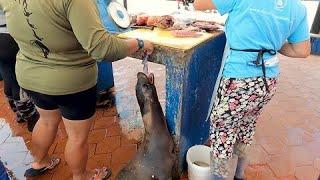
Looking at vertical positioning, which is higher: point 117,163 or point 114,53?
point 114,53

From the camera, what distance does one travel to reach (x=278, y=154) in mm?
2580

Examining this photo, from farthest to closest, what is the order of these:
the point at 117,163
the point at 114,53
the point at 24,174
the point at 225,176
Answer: the point at 117,163 < the point at 24,174 < the point at 225,176 < the point at 114,53

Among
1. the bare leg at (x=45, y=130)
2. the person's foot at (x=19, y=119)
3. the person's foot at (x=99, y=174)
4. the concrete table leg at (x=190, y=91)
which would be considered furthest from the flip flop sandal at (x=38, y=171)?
the concrete table leg at (x=190, y=91)

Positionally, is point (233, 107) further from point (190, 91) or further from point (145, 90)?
point (145, 90)

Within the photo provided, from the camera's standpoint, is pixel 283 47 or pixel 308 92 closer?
pixel 283 47

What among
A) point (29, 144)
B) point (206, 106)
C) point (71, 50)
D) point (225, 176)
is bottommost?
point (29, 144)

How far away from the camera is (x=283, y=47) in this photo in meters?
1.68

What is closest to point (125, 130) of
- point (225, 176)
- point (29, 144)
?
point (29, 144)

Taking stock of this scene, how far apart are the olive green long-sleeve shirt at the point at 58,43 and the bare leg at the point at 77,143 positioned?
260 millimetres

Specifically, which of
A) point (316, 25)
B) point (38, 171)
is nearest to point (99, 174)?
point (38, 171)

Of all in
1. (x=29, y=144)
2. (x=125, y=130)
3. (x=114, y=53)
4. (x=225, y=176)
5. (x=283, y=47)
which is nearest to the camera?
(x=114, y=53)

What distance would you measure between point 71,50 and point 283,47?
122cm

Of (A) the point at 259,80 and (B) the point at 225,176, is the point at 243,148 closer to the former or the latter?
(B) the point at 225,176

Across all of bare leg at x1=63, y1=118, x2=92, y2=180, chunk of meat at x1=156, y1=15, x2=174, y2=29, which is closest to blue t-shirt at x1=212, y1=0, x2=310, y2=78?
chunk of meat at x1=156, y1=15, x2=174, y2=29
